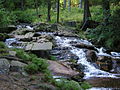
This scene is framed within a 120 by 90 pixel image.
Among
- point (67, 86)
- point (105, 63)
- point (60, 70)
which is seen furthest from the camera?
point (105, 63)

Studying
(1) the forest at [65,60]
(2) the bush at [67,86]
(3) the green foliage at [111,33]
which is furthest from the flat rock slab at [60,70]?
(3) the green foliage at [111,33]

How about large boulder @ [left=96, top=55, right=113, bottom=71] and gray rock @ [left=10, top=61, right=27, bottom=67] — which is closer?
gray rock @ [left=10, top=61, right=27, bottom=67]

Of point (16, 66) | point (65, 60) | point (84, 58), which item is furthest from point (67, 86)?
point (84, 58)

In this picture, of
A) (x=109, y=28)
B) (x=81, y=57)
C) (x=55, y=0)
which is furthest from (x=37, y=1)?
(x=81, y=57)

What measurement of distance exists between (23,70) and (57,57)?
6.06 m

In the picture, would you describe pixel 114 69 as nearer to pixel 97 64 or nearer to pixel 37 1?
pixel 97 64

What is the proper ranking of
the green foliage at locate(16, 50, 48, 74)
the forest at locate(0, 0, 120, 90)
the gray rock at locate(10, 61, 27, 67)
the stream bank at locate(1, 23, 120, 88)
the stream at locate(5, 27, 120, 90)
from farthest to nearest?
the stream bank at locate(1, 23, 120, 88) → the stream at locate(5, 27, 120, 90) → the green foliage at locate(16, 50, 48, 74) → the gray rock at locate(10, 61, 27, 67) → the forest at locate(0, 0, 120, 90)

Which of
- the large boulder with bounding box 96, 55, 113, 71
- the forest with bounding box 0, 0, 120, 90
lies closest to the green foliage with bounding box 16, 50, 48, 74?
the forest with bounding box 0, 0, 120, 90

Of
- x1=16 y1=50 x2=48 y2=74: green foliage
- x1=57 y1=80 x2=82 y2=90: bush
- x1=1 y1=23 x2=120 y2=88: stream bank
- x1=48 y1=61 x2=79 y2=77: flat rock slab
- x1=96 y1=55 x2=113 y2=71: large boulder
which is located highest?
x1=16 y1=50 x2=48 y2=74: green foliage

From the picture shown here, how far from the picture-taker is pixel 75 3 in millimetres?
56406

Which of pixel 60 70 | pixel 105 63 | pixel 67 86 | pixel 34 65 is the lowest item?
pixel 105 63

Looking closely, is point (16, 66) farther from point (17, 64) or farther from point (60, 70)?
point (60, 70)

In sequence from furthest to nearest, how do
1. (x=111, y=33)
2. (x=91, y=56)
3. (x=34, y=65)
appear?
(x=111, y=33)
(x=91, y=56)
(x=34, y=65)

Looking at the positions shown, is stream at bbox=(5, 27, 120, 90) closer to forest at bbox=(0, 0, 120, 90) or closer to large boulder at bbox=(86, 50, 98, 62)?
forest at bbox=(0, 0, 120, 90)
